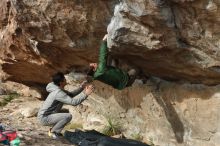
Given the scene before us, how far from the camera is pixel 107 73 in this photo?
7.93 metres

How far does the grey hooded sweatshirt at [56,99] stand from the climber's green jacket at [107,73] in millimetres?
536

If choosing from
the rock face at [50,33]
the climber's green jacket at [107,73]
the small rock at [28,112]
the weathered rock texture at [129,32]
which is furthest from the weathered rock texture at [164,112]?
the small rock at [28,112]

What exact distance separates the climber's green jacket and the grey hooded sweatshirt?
0.54m

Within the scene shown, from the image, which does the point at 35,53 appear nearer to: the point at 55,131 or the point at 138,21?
the point at 55,131

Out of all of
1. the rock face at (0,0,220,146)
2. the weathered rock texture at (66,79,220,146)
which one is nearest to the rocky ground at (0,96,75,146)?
the rock face at (0,0,220,146)

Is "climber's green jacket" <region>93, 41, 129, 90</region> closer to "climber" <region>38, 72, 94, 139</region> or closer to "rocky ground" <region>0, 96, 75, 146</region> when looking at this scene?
"climber" <region>38, 72, 94, 139</region>

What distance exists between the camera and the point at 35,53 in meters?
10.3

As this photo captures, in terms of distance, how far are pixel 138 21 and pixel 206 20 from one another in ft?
3.30

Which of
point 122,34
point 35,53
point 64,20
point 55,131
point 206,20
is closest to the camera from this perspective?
point 206,20

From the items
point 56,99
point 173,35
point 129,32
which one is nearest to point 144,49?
point 129,32

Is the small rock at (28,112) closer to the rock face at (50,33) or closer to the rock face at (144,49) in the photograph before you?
the rock face at (50,33)

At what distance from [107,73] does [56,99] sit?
1.27 metres

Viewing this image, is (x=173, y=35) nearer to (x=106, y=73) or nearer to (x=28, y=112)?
(x=106, y=73)

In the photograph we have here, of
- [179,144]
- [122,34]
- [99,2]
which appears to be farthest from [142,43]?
[179,144]
